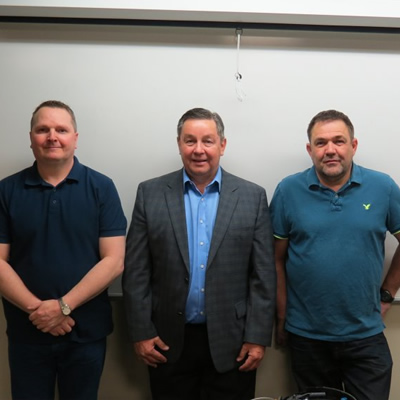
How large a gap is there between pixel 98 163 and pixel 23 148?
40 cm

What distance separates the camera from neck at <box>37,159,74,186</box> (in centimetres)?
178

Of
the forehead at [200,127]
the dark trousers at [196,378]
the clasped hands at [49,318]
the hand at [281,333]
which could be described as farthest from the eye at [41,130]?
the hand at [281,333]

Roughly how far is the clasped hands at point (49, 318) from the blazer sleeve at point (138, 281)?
28cm

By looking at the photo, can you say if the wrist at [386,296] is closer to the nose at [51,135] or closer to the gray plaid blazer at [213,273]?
the gray plaid blazer at [213,273]

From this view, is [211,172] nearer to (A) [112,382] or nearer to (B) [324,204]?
(B) [324,204]

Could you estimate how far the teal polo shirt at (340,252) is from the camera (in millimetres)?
1811

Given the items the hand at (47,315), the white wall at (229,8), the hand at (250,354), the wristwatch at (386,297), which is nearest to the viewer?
the hand at (47,315)

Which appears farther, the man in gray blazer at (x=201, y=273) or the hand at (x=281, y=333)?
the hand at (x=281, y=333)

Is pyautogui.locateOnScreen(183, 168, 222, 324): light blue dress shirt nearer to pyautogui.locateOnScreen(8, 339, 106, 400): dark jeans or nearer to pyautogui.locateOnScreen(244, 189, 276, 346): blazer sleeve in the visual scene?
pyautogui.locateOnScreen(244, 189, 276, 346): blazer sleeve

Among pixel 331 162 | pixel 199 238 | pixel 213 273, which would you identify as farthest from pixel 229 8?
pixel 213 273

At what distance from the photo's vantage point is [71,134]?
5.81 feet

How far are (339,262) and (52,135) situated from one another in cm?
136

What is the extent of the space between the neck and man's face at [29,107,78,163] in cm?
3

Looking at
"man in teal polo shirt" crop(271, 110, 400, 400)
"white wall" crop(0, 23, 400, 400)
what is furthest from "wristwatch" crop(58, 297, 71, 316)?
"man in teal polo shirt" crop(271, 110, 400, 400)
